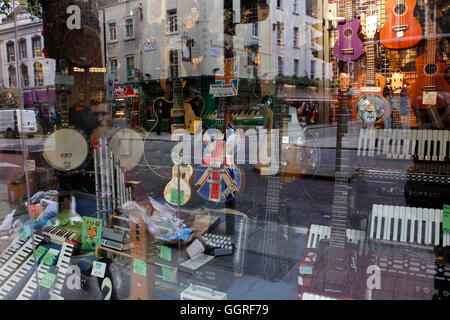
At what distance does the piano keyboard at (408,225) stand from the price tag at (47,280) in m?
2.17

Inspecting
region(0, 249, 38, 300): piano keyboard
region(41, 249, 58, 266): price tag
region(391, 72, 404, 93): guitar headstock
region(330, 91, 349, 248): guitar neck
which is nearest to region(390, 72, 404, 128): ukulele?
region(391, 72, 404, 93): guitar headstock

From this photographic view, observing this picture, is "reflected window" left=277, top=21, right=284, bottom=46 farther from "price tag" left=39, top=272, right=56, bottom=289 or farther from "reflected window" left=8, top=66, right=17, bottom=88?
"price tag" left=39, top=272, right=56, bottom=289

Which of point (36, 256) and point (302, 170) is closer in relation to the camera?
point (36, 256)

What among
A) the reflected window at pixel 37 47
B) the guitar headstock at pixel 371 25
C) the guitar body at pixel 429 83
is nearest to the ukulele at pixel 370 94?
the guitar headstock at pixel 371 25

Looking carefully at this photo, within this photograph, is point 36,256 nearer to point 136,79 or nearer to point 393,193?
point 136,79

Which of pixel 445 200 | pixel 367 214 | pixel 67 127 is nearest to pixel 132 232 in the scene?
pixel 67 127

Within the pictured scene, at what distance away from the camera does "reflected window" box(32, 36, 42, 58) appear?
321 cm

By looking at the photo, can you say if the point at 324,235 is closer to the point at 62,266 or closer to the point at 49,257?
the point at 62,266

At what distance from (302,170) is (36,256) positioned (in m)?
2.85

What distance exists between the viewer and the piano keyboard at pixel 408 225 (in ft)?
6.87

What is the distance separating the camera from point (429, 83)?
260 centimetres

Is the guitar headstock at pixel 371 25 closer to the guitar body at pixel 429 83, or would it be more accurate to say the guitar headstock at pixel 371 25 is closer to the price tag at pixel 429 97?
the guitar body at pixel 429 83

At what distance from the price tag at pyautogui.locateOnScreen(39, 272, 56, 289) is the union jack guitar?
1.31 m
